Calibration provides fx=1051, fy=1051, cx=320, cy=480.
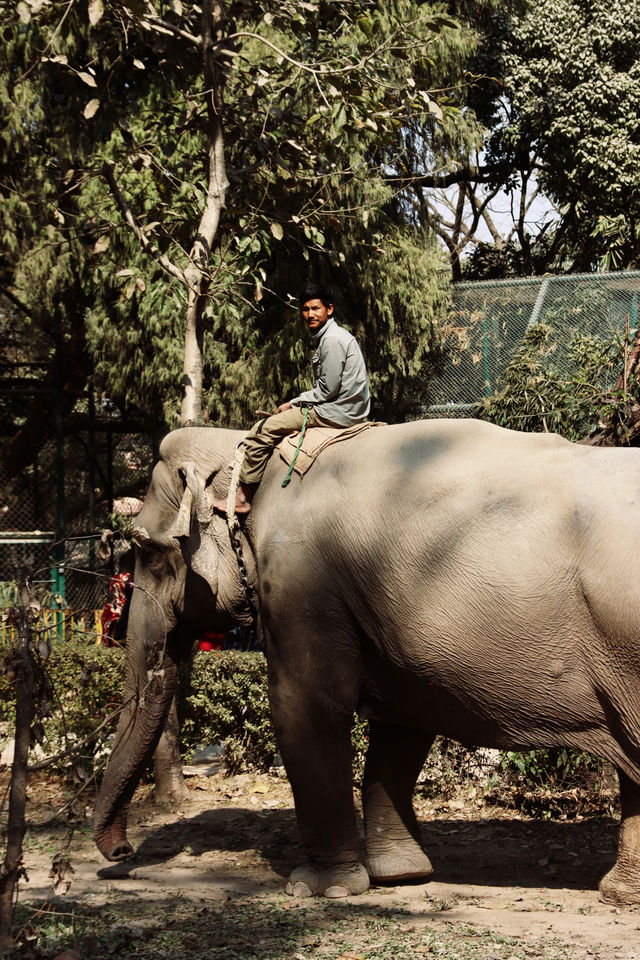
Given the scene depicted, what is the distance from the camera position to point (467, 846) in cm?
671

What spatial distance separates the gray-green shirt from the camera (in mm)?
5840

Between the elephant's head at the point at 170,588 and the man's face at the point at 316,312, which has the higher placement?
the man's face at the point at 316,312

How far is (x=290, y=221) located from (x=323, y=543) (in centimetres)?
363

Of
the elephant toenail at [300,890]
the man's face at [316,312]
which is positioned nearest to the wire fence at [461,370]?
the man's face at [316,312]

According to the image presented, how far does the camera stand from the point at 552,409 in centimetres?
936

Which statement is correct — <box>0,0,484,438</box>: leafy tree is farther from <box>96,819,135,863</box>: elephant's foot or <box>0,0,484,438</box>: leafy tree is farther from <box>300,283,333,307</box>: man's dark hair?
<box>96,819,135,863</box>: elephant's foot

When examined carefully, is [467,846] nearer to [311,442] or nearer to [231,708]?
[231,708]

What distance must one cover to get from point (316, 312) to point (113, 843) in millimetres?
3208

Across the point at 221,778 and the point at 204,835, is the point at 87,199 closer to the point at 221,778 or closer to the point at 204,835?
the point at 221,778

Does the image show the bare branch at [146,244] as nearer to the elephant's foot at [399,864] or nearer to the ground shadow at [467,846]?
the ground shadow at [467,846]

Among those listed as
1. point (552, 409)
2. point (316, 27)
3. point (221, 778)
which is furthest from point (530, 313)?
point (221, 778)

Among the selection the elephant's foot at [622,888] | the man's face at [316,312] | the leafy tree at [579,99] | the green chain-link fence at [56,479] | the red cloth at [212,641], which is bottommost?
the red cloth at [212,641]

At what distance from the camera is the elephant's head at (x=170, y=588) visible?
5879 millimetres

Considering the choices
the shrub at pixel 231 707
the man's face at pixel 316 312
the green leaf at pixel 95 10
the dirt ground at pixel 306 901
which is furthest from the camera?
the shrub at pixel 231 707
